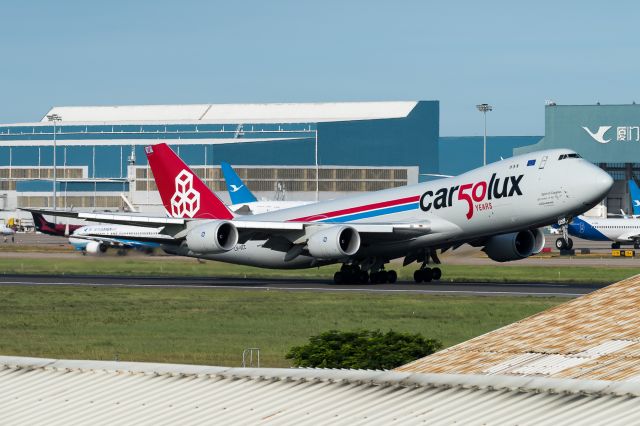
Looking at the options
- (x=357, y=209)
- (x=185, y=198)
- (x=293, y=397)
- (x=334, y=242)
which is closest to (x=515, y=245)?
(x=357, y=209)

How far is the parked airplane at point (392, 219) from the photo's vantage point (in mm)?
51000

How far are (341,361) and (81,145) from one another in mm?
171924

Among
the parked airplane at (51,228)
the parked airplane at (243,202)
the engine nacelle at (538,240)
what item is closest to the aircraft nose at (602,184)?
the engine nacelle at (538,240)

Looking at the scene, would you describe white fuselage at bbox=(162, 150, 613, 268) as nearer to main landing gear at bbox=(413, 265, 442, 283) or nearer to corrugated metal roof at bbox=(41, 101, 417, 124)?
main landing gear at bbox=(413, 265, 442, 283)

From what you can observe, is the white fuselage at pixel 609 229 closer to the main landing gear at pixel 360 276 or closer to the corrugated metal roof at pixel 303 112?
the corrugated metal roof at pixel 303 112

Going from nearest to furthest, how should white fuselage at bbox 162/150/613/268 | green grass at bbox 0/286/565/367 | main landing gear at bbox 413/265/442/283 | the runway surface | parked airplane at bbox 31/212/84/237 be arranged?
green grass at bbox 0/286/565/367
white fuselage at bbox 162/150/613/268
the runway surface
main landing gear at bbox 413/265/442/283
parked airplane at bbox 31/212/84/237

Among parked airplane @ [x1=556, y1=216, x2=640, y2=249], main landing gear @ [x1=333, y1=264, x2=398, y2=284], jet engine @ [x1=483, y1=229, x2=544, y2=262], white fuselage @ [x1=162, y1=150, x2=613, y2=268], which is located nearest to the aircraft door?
white fuselage @ [x1=162, y1=150, x2=613, y2=268]

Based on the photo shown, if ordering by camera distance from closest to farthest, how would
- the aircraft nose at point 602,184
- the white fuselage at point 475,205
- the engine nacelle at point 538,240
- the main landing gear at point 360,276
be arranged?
the aircraft nose at point 602,184 → the white fuselage at point 475,205 → the engine nacelle at point 538,240 → the main landing gear at point 360,276

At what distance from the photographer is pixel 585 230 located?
125 m

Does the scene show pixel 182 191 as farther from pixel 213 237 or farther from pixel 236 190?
pixel 236 190

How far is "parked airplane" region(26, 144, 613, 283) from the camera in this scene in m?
51.0

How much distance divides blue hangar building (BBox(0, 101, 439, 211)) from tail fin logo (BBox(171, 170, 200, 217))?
112 m

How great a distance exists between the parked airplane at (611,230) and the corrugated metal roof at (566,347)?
100.0 meters

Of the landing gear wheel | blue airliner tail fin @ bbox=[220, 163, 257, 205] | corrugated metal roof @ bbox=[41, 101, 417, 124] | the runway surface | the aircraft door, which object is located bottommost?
the runway surface
